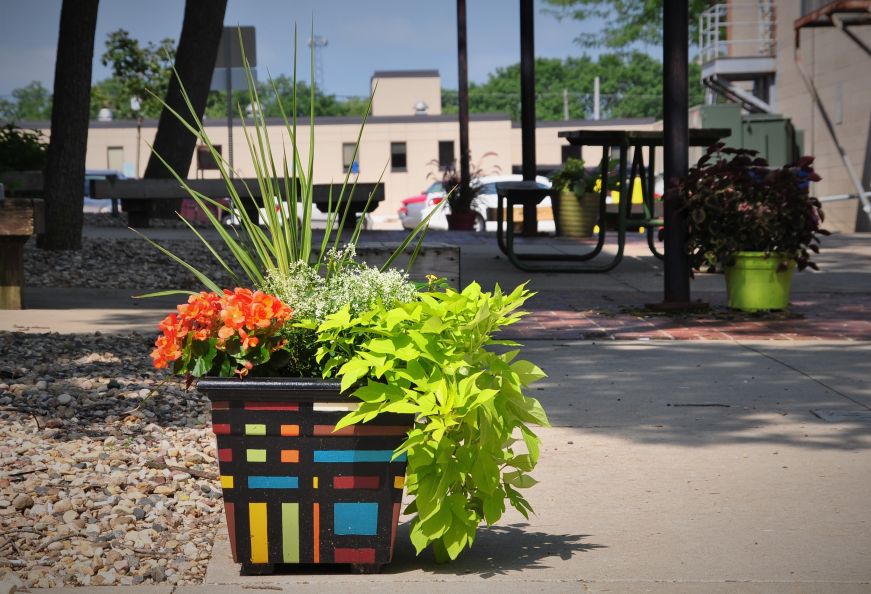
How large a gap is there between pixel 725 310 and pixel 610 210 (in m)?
8.20

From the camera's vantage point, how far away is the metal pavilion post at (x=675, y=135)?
9.62 meters

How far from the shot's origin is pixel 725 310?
1002 centimetres

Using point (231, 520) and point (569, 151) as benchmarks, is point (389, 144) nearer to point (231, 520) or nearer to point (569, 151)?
point (569, 151)

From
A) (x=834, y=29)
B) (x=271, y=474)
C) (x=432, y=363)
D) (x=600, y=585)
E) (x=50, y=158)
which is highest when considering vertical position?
(x=834, y=29)

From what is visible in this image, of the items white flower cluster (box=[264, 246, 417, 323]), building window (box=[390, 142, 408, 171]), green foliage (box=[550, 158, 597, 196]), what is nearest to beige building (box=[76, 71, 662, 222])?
building window (box=[390, 142, 408, 171])

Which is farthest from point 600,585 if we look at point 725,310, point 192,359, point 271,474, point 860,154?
point 860,154

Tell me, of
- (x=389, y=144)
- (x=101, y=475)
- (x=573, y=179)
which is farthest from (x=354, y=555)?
(x=389, y=144)

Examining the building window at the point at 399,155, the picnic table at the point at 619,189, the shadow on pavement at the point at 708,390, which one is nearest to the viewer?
the shadow on pavement at the point at 708,390

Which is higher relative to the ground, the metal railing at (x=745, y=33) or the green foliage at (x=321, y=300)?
the metal railing at (x=745, y=33)

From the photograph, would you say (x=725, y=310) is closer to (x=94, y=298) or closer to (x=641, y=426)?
(x=641, y=426)

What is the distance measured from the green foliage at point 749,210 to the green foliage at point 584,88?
106951mm

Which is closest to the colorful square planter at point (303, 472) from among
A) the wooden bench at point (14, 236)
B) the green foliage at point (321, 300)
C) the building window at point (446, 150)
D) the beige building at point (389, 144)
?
the green foliage at point (321, 300)

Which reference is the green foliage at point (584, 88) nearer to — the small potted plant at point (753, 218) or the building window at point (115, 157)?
the building window at point (115, 157)

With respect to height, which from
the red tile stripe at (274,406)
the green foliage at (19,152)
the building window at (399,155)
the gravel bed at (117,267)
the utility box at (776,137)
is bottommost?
the red tile stripe at (274,406)
